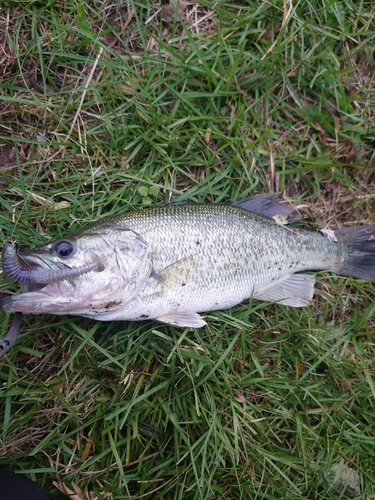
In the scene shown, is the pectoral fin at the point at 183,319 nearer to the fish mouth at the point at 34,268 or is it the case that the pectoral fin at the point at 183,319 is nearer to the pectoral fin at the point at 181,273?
the pectoral fin at the point at 181,273

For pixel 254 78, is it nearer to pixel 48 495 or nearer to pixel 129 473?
pixel 129 473

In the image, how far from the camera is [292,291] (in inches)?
130

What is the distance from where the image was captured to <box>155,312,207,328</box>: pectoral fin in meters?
2.87

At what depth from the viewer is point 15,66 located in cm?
328

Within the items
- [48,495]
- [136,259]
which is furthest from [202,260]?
[48,495]

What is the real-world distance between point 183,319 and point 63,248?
100 cm

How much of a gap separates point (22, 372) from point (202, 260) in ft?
5.36

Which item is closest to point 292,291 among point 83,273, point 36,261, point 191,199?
point 191,199

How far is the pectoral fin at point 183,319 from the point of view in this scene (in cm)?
287

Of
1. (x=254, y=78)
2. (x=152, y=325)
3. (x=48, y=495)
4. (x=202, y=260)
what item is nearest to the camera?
(x=48, y=495)

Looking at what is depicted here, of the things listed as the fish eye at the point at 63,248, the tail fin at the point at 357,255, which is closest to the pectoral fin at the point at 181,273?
the fish eye at the point at 63,248

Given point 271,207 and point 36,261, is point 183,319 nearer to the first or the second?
point 36,261

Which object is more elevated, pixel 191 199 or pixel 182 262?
pixel 191 199

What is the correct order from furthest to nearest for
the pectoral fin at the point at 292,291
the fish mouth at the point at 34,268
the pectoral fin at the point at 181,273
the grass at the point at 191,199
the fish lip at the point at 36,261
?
the pectoral fin at the point at 292,291 < the grass at the point at 191,199 < the pectoral fin at the point at 181,273 < the fish lip at the point at 36,261 < the fish mouth at the point at 34,268
